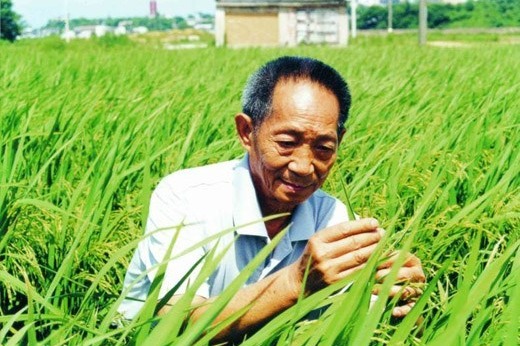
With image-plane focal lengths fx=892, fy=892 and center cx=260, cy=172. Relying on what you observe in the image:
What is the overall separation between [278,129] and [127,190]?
69 cm

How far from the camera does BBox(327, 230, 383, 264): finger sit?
3.85 ft

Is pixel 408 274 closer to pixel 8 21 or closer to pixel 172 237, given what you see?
pixel 172 237

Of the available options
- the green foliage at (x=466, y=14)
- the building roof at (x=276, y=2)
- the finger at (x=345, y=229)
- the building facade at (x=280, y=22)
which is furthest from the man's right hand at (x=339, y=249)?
the green foliage at (x=466, y=14)

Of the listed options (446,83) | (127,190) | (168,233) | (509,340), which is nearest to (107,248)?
(168,233)

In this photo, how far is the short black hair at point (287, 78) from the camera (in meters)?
1.43

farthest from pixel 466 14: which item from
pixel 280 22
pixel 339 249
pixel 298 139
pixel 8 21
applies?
pixel 339 249

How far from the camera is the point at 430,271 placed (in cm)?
167

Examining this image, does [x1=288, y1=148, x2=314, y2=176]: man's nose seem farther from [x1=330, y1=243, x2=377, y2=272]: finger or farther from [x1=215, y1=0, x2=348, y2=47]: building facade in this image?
[x1=215, y1=0, x2=348, y2=47]: building facade

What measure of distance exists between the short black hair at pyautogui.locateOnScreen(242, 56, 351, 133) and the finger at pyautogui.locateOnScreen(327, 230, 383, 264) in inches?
13.1

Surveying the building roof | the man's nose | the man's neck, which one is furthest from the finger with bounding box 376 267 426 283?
the building roof

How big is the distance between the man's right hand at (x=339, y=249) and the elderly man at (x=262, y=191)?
0.25ft

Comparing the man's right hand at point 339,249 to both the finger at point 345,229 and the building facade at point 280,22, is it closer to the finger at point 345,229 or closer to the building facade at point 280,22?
the finger at point 345,229

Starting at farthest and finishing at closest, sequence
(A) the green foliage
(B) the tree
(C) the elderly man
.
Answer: (A) the green foliage, (B) the tree, (C) the elderly man

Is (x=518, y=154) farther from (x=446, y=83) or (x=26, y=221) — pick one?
(x=446, y=83)
